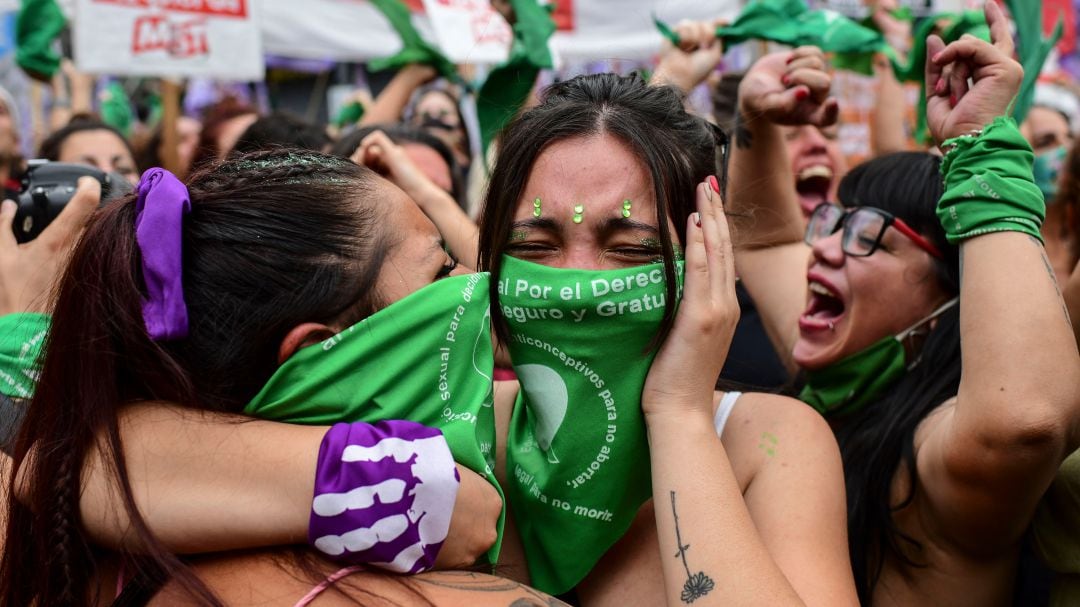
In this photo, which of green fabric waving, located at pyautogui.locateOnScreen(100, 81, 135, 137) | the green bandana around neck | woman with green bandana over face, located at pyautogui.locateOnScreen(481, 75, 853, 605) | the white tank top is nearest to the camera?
woman with green bandana over face, located at pyautogui.locateOnScreen(481, 75, 853, 605)

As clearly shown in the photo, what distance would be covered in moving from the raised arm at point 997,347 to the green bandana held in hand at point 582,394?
0.62 m

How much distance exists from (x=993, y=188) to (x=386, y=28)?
498 centimetres

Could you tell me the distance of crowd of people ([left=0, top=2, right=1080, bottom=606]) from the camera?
5.05ft

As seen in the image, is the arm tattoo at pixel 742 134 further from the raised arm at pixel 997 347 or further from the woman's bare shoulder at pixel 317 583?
the woman's bare shoulder at pixel 317 583

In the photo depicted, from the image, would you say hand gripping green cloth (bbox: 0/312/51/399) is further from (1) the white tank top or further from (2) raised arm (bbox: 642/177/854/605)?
(1) the white tank top

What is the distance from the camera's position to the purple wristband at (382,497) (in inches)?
58.2

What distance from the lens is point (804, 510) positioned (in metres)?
1.93

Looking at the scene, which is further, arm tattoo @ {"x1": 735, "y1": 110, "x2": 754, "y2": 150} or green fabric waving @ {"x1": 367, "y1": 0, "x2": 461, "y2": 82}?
green fabric waving @ {"x1": 367, "y1": 0, "x2": 461, "y2": 82}

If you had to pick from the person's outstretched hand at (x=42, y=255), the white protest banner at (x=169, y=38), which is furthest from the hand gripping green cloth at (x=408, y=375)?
the white protest banner at (x=169, y=38)

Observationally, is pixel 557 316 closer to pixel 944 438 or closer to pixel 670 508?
pixel 670 508

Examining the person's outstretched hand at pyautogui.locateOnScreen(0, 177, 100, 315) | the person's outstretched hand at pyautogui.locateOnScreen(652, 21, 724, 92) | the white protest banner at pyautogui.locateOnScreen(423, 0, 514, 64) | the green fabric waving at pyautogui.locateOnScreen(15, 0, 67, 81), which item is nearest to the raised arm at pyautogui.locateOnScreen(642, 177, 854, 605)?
the person's outstretched hand at pyautogui.locateOnScreen(0, 177, 100, 315)

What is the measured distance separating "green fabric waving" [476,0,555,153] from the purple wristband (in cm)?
159

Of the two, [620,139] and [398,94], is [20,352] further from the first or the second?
[398,94]

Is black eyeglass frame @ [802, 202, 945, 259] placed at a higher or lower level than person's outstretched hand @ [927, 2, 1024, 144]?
lower
